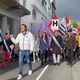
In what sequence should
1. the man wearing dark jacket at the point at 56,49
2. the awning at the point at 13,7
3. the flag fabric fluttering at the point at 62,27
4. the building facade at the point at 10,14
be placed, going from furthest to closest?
the flag fabric fluttering at the point at 62,27
the building facade at the point at 10,14
the awning at the point at 13,7
the man wearing dark jacket at the point at 56,49

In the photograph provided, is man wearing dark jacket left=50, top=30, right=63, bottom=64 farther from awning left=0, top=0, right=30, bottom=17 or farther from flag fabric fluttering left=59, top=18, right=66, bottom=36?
flag fabric fluttering left=59, top=18, right=66, bottom=36

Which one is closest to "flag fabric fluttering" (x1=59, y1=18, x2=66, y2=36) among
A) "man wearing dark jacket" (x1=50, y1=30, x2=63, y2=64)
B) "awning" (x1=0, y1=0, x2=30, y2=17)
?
"awning" (x1=0, y1=0, x2=30, y2=17)

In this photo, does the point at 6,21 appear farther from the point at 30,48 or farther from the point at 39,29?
the point at 30,48

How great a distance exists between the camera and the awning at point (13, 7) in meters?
24.1

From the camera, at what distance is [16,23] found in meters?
30.5

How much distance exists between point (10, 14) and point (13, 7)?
195 cm

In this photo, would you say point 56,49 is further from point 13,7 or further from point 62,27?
point 13,7

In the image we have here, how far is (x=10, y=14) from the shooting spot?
28.3m

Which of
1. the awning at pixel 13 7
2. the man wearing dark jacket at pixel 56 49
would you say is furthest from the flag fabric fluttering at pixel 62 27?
the man wearing dark jacket at pixel 56 49

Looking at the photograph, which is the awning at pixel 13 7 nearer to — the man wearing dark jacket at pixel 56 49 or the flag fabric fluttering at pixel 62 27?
the flag fabric fluttering at pixel 62 27

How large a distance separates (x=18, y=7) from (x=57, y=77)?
46.3 feet

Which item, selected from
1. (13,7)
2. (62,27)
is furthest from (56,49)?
(13,7)

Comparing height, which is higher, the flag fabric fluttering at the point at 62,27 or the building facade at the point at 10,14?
the building facade at the point at 10,14

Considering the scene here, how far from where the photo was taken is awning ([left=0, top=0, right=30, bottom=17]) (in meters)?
24.1
